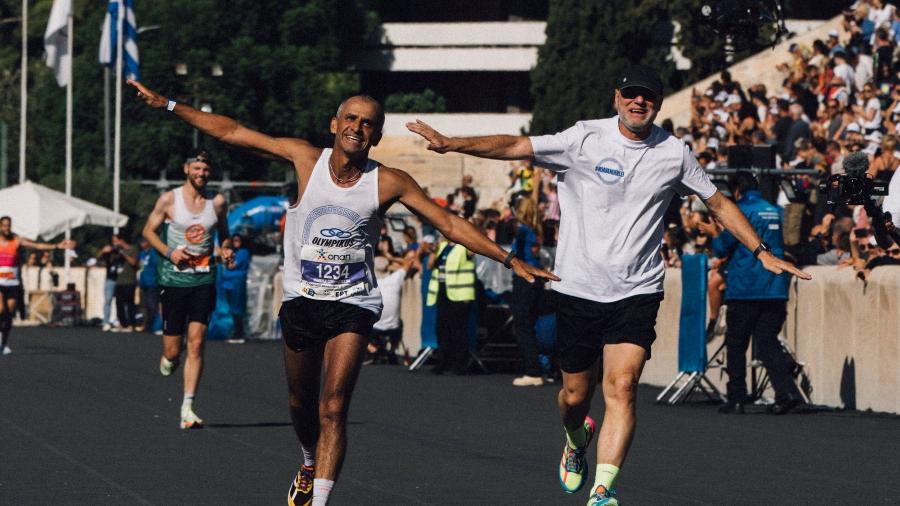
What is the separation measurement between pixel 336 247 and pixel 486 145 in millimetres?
914

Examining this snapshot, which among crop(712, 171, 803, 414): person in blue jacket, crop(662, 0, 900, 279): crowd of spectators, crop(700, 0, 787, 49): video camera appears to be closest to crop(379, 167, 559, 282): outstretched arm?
crop(712, 171, 803, 414): person in blue jacket

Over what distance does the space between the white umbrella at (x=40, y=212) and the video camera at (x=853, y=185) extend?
32816 mm

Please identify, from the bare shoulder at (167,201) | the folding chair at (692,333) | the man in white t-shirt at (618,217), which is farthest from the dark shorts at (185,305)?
the man in white t-shirt at (618,217)

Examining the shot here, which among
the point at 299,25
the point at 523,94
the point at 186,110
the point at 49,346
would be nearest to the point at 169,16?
the point at 299,25

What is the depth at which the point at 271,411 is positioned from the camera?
55.0ft

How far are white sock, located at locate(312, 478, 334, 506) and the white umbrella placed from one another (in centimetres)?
3230

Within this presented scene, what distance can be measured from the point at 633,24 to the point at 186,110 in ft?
155

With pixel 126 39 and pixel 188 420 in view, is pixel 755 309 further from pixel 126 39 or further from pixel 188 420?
pixel 126 39

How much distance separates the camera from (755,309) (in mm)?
17062

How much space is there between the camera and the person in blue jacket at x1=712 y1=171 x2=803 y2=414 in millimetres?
16922

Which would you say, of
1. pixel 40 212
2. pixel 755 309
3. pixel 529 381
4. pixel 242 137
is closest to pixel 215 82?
pixel 40 212

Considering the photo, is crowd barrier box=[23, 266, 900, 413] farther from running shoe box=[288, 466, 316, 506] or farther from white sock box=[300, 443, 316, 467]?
running shoe box=[288, 466, 316, 506]

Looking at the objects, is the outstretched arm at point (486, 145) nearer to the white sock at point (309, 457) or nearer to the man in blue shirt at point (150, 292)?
the white sock at point (309, 457)

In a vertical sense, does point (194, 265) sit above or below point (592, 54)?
below
